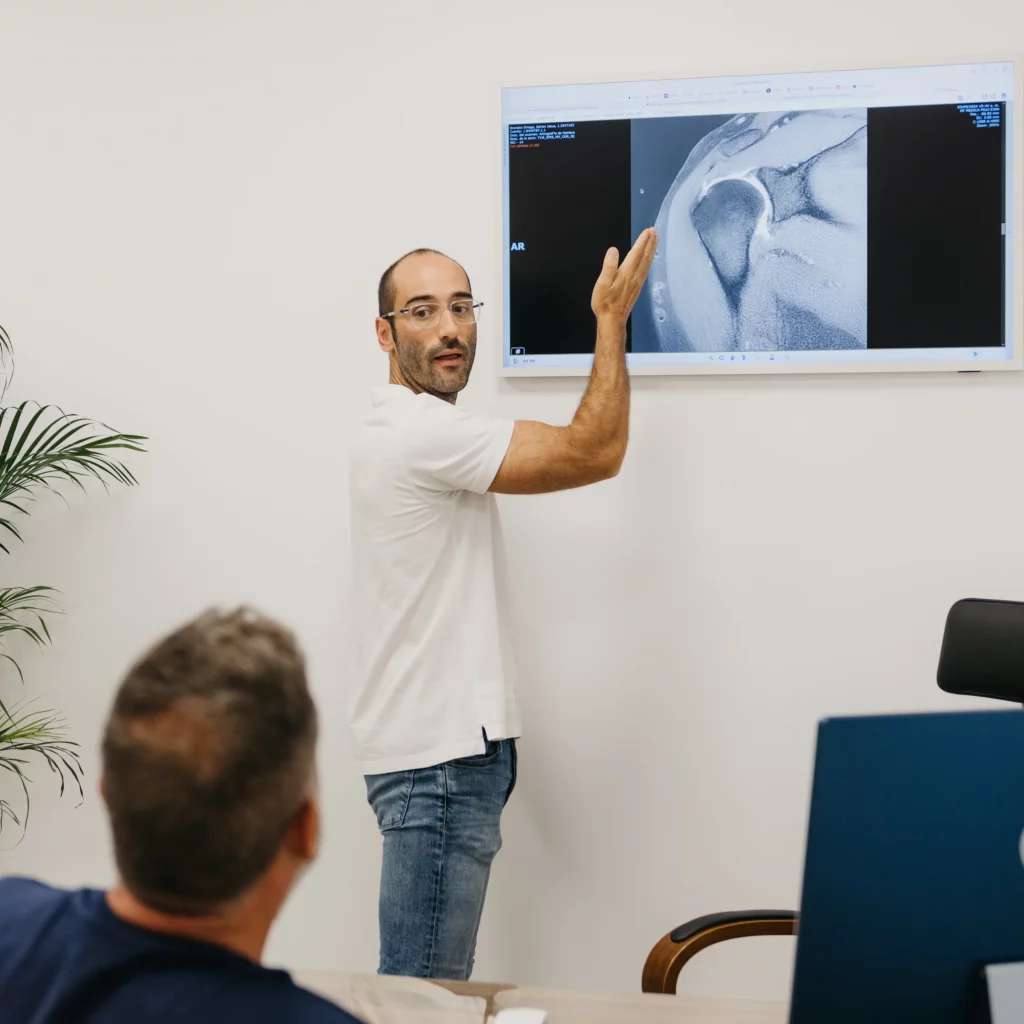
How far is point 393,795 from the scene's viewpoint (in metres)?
2.11

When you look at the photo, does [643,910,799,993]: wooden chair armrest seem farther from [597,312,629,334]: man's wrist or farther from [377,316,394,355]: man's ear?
[377,316,394,355]: man's ear

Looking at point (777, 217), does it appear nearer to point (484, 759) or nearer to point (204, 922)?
point (484, 759)

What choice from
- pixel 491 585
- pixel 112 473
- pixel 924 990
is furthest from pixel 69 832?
pixel 924 990

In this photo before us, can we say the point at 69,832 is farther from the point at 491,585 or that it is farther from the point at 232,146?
the point at 232,146

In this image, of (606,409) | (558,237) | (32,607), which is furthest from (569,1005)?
(32,607)

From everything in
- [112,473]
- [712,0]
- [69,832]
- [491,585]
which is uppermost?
[712,0]

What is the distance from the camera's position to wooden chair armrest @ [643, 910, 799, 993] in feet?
5.37

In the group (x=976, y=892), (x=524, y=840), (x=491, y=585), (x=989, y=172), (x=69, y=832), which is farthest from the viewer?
(x=69, y=832)

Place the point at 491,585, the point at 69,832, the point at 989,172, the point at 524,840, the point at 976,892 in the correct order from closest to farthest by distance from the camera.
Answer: the point at 976,892
the point at 491,585
the point at 989,172
the point at 524,840
the point at 69,832

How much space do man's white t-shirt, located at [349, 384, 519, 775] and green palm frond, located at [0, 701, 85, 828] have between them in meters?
1.13

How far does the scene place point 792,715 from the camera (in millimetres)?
2613

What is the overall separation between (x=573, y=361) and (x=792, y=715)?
101cm

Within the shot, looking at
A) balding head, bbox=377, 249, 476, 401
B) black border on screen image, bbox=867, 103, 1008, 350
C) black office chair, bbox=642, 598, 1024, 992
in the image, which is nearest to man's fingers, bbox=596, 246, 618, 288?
balding head, bbox=377, 249, 476, 401

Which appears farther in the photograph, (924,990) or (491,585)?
(491,585)
